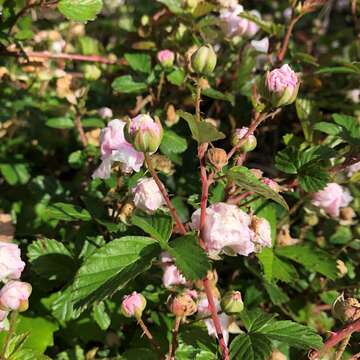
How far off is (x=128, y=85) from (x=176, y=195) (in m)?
0.26

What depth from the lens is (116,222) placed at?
1011 millimetres

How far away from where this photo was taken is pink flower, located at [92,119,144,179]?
914mm

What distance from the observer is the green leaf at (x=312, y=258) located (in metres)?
1.10

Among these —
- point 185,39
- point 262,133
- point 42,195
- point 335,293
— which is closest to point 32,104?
point 42,195

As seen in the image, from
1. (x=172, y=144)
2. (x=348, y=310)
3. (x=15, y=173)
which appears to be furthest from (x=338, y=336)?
(x=15, y=173)

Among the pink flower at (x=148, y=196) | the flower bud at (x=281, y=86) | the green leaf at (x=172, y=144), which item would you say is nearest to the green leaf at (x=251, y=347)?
the pink flower at (x=148, y=196)

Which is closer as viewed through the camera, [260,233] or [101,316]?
[260,233]

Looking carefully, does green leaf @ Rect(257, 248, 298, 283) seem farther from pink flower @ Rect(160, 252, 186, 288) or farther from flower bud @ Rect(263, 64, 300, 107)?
flower bud @ Rect(263, 64, 300, 107)

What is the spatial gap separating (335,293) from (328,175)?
1.01ft

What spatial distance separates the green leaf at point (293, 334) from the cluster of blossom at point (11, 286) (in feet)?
1.13

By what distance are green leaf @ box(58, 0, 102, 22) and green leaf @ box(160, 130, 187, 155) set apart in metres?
0.28

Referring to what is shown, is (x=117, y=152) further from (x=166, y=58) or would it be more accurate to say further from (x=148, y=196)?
(x=166, y=58)

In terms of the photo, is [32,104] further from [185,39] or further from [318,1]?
[318,1]

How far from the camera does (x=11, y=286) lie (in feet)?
2.79
